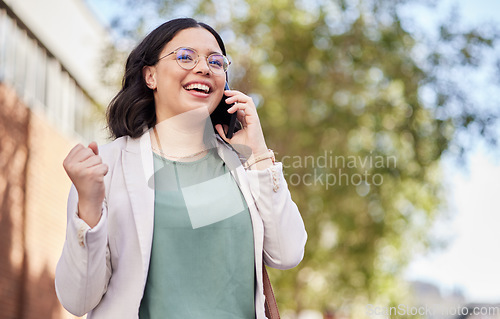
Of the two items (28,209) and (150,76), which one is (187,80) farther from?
(28,209)

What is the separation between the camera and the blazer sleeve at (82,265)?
2.03 metres

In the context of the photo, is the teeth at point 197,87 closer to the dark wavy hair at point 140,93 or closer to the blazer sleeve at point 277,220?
the dark wavy hair at point 140,93

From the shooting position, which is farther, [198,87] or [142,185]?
[198,87]

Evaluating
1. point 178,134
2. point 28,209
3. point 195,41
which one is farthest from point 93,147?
point 28,209

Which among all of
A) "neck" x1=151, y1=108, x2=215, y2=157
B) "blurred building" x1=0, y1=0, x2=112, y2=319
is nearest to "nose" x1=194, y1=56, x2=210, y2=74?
"neck" x1=151, y1=108, x2=215, y2=157

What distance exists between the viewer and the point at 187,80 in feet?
7.97

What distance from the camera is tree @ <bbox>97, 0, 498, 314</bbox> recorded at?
1157 cm

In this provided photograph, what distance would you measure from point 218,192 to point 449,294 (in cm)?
1283

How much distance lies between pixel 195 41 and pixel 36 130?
392 inches

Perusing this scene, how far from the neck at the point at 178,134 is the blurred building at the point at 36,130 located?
24.2 ft

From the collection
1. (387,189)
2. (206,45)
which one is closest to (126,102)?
(206,45)

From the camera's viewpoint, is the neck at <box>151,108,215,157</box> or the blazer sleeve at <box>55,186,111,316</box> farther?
the neck at <box>151,108,215,157</box>

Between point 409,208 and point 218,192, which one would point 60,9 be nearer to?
point 409,208

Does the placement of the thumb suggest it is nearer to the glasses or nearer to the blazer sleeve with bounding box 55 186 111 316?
the blazer sleeve with bounding box 55 186 111 316
